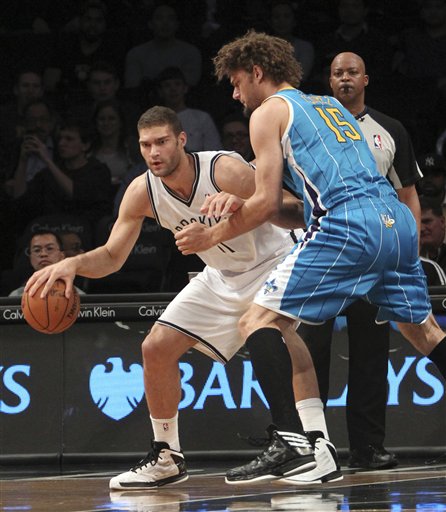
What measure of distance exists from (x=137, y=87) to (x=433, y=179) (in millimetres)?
3085

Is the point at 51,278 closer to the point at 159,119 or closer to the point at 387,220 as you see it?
the point at 159,119

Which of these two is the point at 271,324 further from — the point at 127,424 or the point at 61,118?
the point at 61,118

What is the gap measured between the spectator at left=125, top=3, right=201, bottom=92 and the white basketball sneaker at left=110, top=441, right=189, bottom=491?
17.0ft

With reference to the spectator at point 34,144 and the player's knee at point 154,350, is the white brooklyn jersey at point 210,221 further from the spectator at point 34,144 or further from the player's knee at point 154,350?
the spectator at point 34,144

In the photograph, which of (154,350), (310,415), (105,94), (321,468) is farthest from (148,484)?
(105,94)

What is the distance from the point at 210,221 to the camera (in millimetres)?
5695

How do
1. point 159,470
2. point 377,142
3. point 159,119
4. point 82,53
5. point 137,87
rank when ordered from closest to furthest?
point 159,119, point 159,470, point 377,142, point 137,87, point 82,53

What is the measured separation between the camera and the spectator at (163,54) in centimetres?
1039

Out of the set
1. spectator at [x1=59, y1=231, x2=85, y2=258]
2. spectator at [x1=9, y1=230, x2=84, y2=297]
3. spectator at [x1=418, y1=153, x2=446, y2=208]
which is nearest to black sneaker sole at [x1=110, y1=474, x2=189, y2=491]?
spectator at [x1=9, y1=230, x2=84, y2=297]

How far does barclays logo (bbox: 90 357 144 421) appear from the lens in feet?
22.8

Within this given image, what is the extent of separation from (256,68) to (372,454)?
2215 mm

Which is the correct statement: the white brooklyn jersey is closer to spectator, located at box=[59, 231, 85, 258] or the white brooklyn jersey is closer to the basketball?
the basketball

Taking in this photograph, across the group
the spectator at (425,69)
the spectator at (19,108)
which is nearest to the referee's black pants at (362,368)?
the spectator at (425,69)

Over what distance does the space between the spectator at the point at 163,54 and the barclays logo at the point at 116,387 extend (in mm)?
3943
